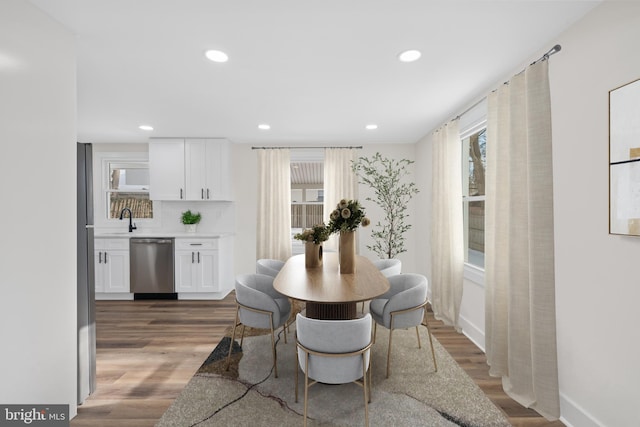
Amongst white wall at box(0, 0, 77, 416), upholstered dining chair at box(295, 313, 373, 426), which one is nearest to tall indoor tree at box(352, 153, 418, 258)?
upholstered dining chair at box(295, 313, 373, 426)

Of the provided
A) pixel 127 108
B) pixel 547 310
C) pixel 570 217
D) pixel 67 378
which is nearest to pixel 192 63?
pixel 127 108

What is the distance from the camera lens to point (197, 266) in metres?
4.43

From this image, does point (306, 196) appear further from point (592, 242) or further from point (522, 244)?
point (592, 242)

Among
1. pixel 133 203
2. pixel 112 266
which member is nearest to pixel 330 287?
pixel 112 266

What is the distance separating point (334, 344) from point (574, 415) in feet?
5.22

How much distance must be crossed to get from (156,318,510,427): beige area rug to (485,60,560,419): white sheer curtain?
34 centimetres

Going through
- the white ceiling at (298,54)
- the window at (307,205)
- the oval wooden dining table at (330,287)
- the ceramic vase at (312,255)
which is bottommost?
the oval wooden dining table at (330,287)

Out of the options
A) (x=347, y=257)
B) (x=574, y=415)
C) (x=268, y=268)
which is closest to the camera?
(x=574, y=415)

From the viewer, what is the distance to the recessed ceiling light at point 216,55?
209 cm

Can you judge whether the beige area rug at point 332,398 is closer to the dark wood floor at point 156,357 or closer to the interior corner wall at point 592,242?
the dark wood floor at point 156,357

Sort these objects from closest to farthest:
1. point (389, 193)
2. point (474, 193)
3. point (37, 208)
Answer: point (37, 208) < point (474, 193) < point (389, 193)

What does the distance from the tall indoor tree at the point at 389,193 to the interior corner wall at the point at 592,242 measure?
2812 millimetres

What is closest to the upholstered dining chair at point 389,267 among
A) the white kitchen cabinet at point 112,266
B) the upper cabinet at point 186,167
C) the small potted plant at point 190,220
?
the upper cabinet at point 186,167

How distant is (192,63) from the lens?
2.26 m
